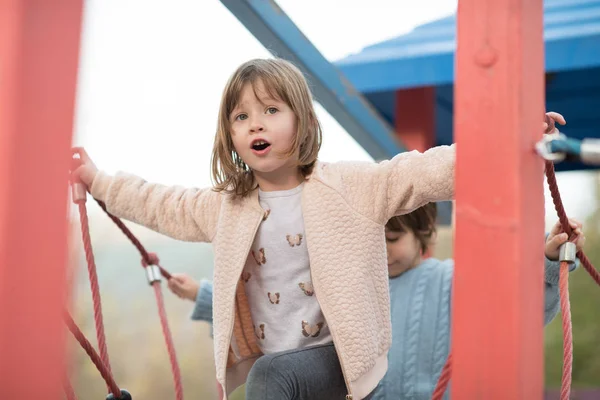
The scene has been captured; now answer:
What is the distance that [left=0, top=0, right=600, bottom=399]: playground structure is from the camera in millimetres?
614

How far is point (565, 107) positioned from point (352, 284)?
6.58 ft

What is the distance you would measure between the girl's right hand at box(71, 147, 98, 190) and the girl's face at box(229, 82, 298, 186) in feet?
0.99

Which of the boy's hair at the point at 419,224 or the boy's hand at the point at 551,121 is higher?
the boy's hand at the point at 551,121

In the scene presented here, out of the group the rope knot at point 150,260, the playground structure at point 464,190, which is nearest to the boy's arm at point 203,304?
the rope knot at point 150,260

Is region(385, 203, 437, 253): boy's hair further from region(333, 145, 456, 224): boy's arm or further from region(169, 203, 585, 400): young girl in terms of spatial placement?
region(333, 145, 456, 224): boy's arm

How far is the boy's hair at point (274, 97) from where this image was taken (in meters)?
1.21

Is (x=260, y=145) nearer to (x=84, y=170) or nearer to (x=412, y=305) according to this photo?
(x=84, y=170)

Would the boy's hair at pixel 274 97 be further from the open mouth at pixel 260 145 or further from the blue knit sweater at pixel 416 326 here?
the blue knit sweater at pixel 416 326

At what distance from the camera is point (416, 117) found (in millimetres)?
2660

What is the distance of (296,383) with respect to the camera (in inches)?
43.9

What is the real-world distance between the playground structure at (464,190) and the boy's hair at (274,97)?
47 cm

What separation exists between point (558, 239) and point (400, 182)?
1.04ft

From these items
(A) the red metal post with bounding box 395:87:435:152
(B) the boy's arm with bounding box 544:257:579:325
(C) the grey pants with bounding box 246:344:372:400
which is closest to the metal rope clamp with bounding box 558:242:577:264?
(B) the boy's arm with bounding box 544:257:579:325

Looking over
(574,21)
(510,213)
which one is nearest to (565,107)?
(574,21)
